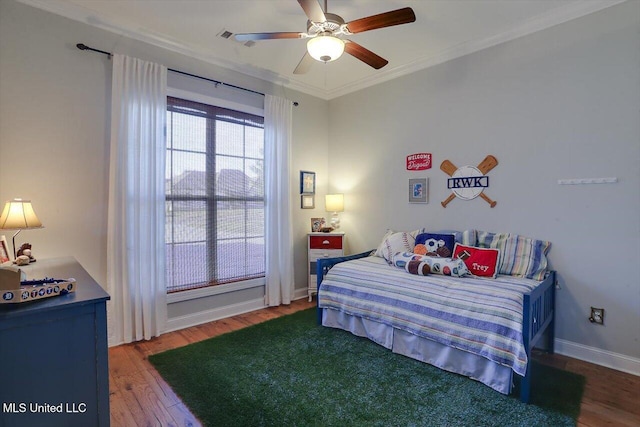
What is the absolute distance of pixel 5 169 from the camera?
2.33m

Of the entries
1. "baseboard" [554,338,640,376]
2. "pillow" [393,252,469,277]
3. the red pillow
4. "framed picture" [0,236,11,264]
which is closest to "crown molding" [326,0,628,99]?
the red pillow

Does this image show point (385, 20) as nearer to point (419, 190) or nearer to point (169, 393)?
point (419, 190)

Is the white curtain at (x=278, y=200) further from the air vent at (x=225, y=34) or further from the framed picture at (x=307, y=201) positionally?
the air vent at (x=225, y=34)

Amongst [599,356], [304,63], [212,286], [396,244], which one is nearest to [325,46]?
[304,63]

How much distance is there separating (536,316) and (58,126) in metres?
3.84

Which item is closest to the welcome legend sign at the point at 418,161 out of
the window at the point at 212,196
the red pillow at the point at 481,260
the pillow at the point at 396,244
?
the pillow at the point at 396,244

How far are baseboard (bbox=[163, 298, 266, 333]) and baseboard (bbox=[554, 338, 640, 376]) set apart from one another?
9.56 feet

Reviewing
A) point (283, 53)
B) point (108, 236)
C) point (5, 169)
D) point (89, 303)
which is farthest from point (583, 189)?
point (5, 169)

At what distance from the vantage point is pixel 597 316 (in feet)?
8.22

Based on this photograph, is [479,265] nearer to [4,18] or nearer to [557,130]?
[557,130]

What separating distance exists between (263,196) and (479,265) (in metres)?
2.39

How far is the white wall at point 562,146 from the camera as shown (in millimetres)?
2375

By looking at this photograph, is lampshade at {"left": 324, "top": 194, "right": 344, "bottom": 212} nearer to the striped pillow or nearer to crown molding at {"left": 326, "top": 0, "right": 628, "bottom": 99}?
crown molding at {"left": 326, "top": 0, "right": 628, "bottom": 99}

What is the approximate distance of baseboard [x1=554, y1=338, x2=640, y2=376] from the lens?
235 centimetres
